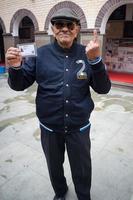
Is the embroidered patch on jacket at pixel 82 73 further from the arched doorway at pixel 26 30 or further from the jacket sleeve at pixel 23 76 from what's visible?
the arched doorway at pixel 26 30

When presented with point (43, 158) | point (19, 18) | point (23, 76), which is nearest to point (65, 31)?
point (23, 76)

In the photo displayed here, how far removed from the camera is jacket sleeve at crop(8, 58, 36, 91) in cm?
160

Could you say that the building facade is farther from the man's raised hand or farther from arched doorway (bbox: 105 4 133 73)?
the man's raised hand

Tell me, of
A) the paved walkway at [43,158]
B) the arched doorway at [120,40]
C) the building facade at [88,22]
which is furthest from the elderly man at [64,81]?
the arched doorway at [120,40]

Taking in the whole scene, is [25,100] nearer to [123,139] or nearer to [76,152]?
[123,139]

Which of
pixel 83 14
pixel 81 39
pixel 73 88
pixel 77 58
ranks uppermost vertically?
pixel 83 14

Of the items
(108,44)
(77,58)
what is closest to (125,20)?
(108,44)

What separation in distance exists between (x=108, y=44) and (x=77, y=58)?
304 inches

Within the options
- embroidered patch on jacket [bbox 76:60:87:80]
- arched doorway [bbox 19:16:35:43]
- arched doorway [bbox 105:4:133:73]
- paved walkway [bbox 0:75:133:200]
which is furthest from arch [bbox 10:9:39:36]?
embroidered patch on jacket [bbox 76:60:87:80]

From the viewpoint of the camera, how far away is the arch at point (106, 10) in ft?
19.6

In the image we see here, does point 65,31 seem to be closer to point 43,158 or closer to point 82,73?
point 82,73

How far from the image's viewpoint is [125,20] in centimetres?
820

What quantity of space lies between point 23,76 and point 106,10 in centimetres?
559

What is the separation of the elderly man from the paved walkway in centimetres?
87
